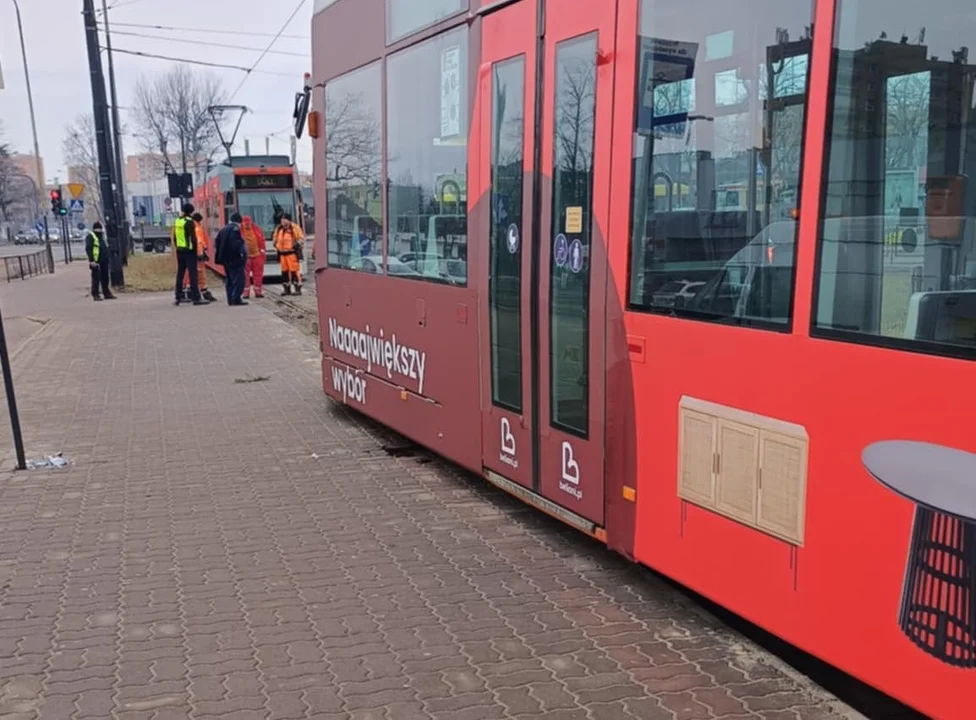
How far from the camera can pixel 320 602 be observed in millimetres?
4391

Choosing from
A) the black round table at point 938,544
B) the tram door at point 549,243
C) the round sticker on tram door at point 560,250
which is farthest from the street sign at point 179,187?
the black round table at point 938,544

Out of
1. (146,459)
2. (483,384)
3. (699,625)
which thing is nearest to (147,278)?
(146,459)

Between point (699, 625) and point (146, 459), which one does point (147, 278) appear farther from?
point (699, 625)

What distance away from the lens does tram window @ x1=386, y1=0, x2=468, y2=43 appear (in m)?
5.52

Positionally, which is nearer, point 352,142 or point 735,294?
point 735,294

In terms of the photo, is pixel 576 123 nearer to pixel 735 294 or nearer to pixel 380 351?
pixel 735 294

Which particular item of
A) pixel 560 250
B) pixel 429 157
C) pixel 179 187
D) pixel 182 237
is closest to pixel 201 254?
pixel 182 237

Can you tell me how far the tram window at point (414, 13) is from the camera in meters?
5.52

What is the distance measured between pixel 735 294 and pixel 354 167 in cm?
453

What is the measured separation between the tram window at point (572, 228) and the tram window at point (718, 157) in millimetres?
380

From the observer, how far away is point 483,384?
5.40m

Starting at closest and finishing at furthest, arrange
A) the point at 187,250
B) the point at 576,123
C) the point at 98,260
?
1. the point at 576,123
2. the point at 187,250
3. the point at 98,260

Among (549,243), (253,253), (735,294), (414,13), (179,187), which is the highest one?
(414,13)

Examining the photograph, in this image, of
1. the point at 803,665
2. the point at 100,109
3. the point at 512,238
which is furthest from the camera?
the point at 100,109
